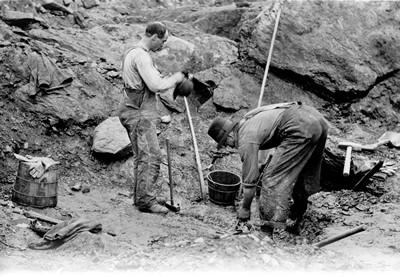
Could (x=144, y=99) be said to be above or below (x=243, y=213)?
above

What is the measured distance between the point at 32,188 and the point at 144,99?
1675 millimetres

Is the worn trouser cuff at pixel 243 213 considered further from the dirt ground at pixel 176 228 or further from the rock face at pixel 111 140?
the rock face at pixel 111 140

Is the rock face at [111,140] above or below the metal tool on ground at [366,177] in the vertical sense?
below

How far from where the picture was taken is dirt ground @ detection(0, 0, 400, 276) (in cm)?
389

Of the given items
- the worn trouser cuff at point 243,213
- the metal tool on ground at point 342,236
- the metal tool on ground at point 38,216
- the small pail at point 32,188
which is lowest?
the metal tool on ground at point 38,216

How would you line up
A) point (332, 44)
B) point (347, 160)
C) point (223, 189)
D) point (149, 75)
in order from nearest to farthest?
1. point (149, 75)
2. point (223, 189)
3. point (347, 160)
4. point (332, 44)

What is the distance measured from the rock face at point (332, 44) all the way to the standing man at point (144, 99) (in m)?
3.36

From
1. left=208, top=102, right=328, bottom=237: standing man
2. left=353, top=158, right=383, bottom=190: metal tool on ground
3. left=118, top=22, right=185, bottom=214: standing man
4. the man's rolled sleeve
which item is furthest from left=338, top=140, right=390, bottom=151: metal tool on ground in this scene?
the man's rolled sleeve

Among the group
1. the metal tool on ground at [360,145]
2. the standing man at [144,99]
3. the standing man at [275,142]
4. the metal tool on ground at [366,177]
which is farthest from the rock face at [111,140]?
the metal tool on ground at [366,177]

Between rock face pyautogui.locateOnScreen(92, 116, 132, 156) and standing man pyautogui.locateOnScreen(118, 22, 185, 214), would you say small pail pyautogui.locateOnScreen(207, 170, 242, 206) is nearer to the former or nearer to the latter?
standing man pyautogui.locateOnScreen(118, 22, 185, 214)

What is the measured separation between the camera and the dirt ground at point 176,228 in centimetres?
389

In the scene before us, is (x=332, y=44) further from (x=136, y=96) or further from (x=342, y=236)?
(x=342, y=236)

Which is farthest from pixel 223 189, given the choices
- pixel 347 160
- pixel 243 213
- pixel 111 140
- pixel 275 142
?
pixel 111 140

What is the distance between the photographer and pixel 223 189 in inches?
261
